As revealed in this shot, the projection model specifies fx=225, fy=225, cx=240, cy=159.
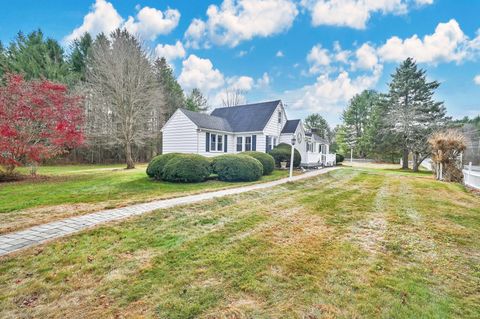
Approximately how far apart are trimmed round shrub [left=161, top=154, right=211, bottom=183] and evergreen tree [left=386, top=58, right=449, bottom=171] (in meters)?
23.7

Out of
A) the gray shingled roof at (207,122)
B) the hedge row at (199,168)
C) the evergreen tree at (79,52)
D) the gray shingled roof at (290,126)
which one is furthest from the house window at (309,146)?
the evergreen tree at (79,52)

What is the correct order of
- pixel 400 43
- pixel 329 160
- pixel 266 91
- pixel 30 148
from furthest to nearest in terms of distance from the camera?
pixel 266 91
pixel 329 160
pixel 400 43
pixel 30 148

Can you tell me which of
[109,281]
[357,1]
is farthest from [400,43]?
[109,281]

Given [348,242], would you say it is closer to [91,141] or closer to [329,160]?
[329,160]

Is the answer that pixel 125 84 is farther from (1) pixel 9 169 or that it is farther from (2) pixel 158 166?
(2) pixel 158 166

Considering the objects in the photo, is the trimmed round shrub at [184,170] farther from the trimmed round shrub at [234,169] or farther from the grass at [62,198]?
the trimmed round shrub at [234,169]

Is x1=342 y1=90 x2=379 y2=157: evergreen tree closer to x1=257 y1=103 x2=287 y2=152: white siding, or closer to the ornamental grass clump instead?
x1=257 y1=103 x2=287 y2=152: white siding

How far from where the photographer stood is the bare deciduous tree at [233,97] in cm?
4038

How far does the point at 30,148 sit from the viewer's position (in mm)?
9820

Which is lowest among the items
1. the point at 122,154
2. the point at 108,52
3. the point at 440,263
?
the point at 440,263

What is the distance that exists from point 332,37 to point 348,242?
17.0 metres

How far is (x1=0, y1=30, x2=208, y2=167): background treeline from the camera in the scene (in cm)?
1719

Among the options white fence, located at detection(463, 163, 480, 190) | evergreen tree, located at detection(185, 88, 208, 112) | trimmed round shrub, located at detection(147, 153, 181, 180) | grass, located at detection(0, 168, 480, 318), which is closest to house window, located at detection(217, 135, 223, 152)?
trimmed round shrub, located at detection(147, 153, 181, 180)

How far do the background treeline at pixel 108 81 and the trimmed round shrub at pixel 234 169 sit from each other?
33.5ft
